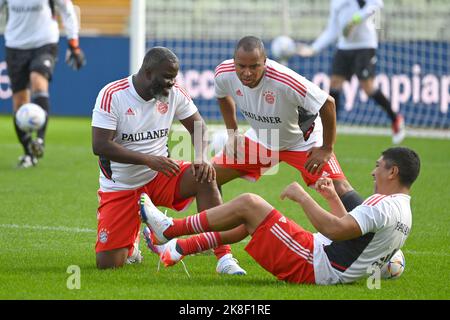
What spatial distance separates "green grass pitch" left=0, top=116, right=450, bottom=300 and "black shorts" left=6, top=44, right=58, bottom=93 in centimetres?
110

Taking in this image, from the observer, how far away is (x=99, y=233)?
705cm

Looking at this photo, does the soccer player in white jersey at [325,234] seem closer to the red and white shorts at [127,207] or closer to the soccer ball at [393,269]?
the soccer ball at [393,269]

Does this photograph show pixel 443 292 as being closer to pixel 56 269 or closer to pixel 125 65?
pixel 56 269

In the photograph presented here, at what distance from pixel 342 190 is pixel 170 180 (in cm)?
134

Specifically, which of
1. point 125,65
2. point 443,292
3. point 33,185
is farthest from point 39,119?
point 125,65

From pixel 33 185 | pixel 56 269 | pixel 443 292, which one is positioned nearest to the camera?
pixel 443 292

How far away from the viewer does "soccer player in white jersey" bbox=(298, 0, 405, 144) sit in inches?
601

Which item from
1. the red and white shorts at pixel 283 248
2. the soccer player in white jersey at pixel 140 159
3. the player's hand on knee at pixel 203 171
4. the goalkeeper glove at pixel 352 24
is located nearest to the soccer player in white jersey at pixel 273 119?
Result: the soccer player in white jersey at pixel 140 159

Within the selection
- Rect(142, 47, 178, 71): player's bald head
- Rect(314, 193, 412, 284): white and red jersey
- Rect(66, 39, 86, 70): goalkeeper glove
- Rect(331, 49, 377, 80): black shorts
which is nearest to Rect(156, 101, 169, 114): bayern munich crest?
Rect(142, 47, 178, 71): player's bald head

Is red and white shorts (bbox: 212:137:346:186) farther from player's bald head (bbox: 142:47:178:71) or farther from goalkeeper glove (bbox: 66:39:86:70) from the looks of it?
goalkeeper glove (bbox: 66:39:86:70)

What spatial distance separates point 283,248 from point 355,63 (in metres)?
9.75

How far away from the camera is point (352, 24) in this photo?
15.0 metres

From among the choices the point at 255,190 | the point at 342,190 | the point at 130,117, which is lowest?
the point at 255,190

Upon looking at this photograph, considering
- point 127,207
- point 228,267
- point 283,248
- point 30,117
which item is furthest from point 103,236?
point 30,117
